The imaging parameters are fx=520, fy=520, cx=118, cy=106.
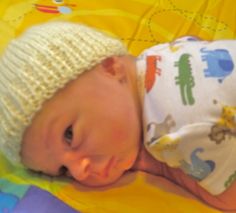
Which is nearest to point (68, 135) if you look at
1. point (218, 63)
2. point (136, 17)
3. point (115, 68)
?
point (115, 68)

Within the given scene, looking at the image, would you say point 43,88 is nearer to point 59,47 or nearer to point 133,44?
point 59,47

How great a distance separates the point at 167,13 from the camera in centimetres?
124

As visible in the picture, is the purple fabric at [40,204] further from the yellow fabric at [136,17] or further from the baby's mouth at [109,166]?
the yellow fabric at [136,17]

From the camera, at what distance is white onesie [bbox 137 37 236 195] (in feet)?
2.77

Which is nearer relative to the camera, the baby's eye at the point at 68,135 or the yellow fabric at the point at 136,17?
the baby's eye at the point at 68,135

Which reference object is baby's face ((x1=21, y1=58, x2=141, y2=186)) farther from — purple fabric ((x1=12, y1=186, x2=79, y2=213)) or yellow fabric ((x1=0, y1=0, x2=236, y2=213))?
yellow fabric ((x1=0, y1=0, x2=236, y2=213))

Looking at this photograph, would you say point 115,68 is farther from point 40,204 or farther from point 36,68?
point 40,204

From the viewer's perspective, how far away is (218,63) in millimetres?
880

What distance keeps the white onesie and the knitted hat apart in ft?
0.38

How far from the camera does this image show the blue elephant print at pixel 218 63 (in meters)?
0.87

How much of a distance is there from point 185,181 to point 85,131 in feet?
0.68

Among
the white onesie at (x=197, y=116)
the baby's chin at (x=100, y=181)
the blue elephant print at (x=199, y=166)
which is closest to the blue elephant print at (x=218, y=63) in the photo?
the white onesie at (x=197, y=116)

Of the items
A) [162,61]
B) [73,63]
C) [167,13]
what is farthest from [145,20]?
[73,63]

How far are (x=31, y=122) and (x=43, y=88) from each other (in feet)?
0.19
